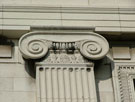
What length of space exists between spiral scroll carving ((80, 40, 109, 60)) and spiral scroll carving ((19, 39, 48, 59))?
2.75 feet

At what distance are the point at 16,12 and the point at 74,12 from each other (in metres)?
1.33

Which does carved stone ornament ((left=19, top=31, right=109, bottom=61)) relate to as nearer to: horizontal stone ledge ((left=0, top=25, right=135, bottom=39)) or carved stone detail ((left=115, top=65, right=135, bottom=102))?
horizontal stone ledge ((left=0, top=25, right=135, bottom=39))

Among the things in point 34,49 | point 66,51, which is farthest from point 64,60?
point 34,49

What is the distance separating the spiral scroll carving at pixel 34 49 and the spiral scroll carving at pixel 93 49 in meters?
0.84

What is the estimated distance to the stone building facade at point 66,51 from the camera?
34.5 ft

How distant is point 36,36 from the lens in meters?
11.0

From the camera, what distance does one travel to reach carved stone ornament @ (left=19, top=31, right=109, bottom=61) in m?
10.8

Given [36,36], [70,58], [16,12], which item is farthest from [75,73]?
[16,12]

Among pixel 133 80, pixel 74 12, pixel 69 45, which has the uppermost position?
pixel 74 12
